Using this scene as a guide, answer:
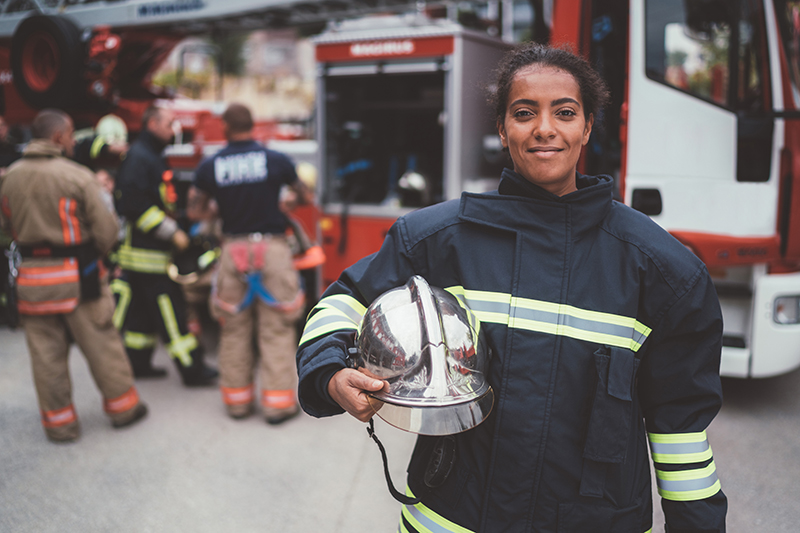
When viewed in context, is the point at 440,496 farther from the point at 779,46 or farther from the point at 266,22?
the point at 266,22

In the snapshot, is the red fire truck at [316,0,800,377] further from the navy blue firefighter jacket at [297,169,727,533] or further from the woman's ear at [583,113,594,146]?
the navy blue firefighter jacket at [297,169,727,533]

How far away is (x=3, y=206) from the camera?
12.2ft

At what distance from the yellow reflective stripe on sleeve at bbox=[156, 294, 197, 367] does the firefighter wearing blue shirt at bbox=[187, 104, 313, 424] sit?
2.01 ft

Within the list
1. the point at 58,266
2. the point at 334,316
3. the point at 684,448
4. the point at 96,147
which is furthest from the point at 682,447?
the point at 96,147

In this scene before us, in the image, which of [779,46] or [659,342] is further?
[779,46]

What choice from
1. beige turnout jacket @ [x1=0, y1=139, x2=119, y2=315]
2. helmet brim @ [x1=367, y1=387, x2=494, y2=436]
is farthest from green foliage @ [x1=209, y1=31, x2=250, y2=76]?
helmet brim @ [x1=367, y1=387, x2=494, y2=436]

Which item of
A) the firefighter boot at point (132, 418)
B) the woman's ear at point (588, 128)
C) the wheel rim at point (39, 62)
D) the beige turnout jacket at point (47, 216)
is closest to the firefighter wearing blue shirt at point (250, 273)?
the firefighter boot at point (132, 418)

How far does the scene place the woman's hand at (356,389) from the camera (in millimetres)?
1199

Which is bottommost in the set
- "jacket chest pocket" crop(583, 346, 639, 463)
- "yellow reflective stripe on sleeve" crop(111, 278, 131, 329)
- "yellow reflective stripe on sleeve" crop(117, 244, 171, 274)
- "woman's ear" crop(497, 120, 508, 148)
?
"yellow reflective stripe on sleeve" crop(111, 278, 131, 329)

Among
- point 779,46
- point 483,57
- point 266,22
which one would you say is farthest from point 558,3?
point 266,22

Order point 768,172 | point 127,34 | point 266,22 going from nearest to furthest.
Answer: point 768,172
point 266,22
point 127,34

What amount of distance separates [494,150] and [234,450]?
281 centimetres

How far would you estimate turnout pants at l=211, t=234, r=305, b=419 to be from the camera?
4.00 metres

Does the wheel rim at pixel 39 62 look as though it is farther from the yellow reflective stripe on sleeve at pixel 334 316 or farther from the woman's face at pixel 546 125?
the woman's face at pixel 546 125
